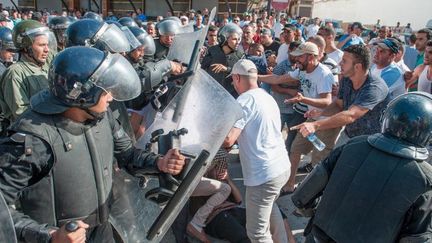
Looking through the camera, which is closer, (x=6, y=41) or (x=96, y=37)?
(x=96, y=37)

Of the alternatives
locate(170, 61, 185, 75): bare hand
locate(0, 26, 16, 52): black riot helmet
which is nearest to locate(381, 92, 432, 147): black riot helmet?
locate(170, 61, 185, 75): bare hand

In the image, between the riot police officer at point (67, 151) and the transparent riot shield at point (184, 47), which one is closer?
the riot police officer at point (67, 151)

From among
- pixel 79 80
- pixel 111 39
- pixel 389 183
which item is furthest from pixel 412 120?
pixel 111 39

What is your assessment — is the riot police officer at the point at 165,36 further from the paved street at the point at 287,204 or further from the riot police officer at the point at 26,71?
the riot police officer at the point at 26,71

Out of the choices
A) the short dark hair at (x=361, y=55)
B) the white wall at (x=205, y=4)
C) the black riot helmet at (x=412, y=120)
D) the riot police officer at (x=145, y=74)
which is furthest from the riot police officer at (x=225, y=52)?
the white wall at (x=205, y=4)

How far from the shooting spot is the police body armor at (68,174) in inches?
68.1

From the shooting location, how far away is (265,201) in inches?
111

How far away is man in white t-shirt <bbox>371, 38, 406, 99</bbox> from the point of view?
3936mm

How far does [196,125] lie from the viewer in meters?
1.97

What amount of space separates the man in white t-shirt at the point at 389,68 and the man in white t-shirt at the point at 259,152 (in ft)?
5.64

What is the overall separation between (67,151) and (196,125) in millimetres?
634

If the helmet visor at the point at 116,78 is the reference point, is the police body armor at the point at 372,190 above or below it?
below

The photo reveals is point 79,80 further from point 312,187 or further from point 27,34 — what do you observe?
point 27,34

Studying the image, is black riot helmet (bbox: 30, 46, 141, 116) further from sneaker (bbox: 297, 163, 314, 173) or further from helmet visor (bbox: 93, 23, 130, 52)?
sneaker (bbox: 297, 163, 314, 173)
